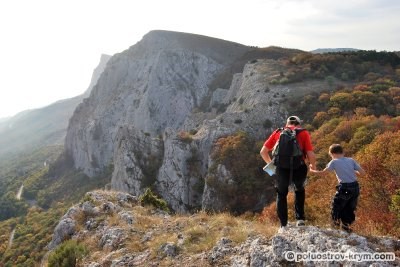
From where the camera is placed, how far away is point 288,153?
8.69m

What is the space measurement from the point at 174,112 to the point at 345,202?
306ft

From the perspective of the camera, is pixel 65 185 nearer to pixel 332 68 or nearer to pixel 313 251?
pixel 332 68

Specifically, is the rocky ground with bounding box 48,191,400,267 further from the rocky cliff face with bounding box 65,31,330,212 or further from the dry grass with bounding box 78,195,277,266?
the rocky cliff face with bounding box 65,31,330,212

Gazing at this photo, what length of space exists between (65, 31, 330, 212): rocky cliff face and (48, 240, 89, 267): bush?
76.8 feet

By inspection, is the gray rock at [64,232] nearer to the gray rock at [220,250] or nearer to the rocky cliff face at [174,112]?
the gray rock at [220,250]

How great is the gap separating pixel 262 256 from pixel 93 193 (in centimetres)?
1317

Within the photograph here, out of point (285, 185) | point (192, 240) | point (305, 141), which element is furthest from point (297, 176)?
point (192, 240)

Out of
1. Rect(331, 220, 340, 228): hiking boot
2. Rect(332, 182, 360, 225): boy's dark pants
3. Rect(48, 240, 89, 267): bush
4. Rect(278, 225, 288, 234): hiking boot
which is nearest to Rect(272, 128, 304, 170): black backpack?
Rect(332, 182, 360, 225): boy's dark pants

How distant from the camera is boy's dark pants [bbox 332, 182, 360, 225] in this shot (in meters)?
8.95

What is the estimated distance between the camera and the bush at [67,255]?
11.9 meters

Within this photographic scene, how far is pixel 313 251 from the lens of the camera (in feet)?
26.0

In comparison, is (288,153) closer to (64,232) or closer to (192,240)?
(192,240)

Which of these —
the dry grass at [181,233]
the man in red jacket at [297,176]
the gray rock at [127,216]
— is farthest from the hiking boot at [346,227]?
the gray rock at [127,216]

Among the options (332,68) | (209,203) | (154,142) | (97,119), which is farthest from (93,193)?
(97,119)
